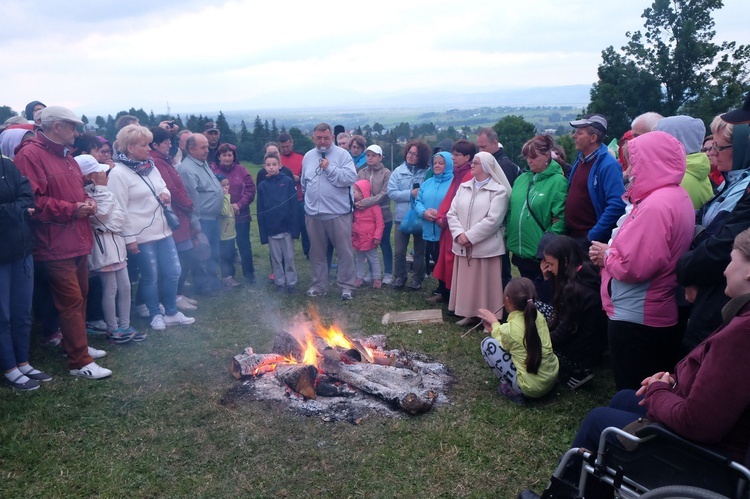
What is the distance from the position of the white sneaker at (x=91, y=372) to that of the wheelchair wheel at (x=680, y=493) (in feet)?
15.9

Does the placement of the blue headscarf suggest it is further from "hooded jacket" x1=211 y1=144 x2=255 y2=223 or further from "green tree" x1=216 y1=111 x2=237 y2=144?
"green tree" x1=216 y1=111 x2=237 y2=144

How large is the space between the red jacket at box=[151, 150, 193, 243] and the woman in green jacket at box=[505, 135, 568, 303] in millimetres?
4321

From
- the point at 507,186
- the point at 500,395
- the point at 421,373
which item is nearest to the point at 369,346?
the point at 421,373

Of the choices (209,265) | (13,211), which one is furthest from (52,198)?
(209,265)

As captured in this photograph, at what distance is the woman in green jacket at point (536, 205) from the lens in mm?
5945

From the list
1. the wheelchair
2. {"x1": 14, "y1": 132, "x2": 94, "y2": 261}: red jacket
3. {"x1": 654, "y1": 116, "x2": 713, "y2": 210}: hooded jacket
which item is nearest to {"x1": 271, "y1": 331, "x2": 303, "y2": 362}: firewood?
{"x1": 14, "y1": 132, "x2": 94, "y2": 261}: red jacket

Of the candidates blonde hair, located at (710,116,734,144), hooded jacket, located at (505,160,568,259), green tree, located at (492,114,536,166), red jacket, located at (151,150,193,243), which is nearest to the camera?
blonde hair, located at (710,116,734,144)

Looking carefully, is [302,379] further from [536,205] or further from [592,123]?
[592,123]

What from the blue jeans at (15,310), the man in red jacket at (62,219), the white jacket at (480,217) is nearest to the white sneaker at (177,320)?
the man in red jacket at (62,219)

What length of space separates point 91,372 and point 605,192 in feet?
17.7

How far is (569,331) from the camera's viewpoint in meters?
5.10

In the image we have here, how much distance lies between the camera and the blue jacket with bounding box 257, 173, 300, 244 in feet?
26.8

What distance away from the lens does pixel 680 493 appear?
2377mm

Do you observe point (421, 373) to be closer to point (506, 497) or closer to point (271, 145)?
point (506, 497)
